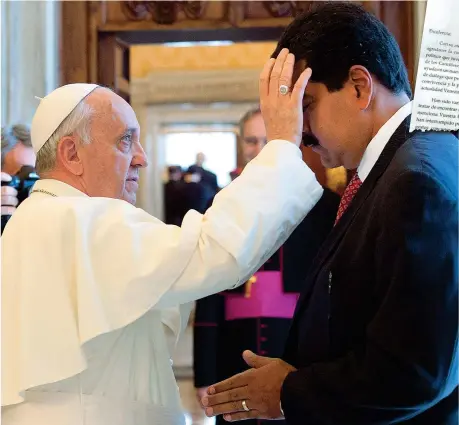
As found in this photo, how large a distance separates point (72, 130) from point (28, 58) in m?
3.52

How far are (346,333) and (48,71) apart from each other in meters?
4.08

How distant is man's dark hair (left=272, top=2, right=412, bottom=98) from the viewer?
1691mm

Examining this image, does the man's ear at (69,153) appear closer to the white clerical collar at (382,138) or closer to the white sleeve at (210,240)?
the white sleeve at (210,240)

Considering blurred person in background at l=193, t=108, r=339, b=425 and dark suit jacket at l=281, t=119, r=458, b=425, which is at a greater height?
dark suit jacket at l=281, t=119, r=458, b=425

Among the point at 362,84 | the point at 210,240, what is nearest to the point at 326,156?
the point at 362,84

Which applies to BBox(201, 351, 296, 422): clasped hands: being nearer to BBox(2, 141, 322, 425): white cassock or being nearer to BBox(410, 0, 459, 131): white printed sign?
BBox(2, 141, 322, 425): white cassock

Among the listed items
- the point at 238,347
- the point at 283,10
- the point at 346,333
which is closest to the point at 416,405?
the point at 346,333

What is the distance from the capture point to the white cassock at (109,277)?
1.70 m

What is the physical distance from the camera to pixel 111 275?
173 centimetres

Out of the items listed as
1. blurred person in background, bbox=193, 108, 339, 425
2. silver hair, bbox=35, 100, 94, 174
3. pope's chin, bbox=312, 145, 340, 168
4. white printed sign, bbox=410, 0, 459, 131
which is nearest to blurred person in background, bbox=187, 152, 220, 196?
blurred person in background, bbox=193, 108, 339, 425

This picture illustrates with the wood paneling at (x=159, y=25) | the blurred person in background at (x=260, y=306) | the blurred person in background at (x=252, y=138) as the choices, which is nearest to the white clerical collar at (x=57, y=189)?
the blurred person in background at (x=260, y=306)

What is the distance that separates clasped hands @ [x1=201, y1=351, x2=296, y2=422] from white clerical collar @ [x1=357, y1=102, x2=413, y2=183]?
47 centimetres

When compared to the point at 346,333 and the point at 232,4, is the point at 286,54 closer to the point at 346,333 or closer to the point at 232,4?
the point at 346,333

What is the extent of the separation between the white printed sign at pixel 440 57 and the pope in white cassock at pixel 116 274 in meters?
0.36
